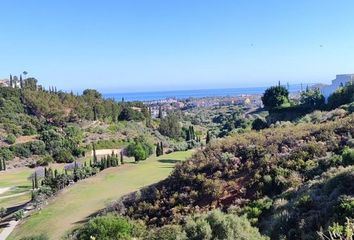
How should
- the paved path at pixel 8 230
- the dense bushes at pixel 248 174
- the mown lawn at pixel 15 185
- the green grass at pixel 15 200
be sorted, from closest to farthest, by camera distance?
the dense bushes at pixel 248 174, the paved path at pixel 8 230, the green grass at pixel 15 200, the mown lawn at pixel 15 185

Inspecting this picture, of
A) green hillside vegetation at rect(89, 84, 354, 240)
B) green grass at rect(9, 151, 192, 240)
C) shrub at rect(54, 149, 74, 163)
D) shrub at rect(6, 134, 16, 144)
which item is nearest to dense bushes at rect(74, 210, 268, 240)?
green hillside vegetation at rect(89, 84, 354, 240)

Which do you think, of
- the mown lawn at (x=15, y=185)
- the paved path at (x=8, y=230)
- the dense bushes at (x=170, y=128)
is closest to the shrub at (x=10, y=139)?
the mown lawn at (x=15, y=185)

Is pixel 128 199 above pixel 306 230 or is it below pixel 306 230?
below

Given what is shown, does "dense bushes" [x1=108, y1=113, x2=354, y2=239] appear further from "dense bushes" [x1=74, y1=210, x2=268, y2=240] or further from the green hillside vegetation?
"dense bushes" [x1=74, y1=210, x2=268, y2=240]

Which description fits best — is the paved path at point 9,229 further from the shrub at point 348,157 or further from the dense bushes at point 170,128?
the dense bushes at point 170,128

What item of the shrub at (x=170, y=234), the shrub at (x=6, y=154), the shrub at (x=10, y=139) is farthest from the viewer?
the shrub at (x=10, y=139)

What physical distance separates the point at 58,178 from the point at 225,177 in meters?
17.1

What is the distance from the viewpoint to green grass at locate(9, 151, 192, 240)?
20.2 m

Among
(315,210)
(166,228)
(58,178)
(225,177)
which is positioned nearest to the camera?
(315,210)

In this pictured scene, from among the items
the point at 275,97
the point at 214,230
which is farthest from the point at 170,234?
the point at 275,97

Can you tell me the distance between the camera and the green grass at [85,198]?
2019cm

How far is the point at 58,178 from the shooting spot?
31.0 m

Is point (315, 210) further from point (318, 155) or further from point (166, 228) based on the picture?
point (318, 155)

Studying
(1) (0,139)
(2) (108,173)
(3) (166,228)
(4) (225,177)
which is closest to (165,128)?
(1) (0,139)
